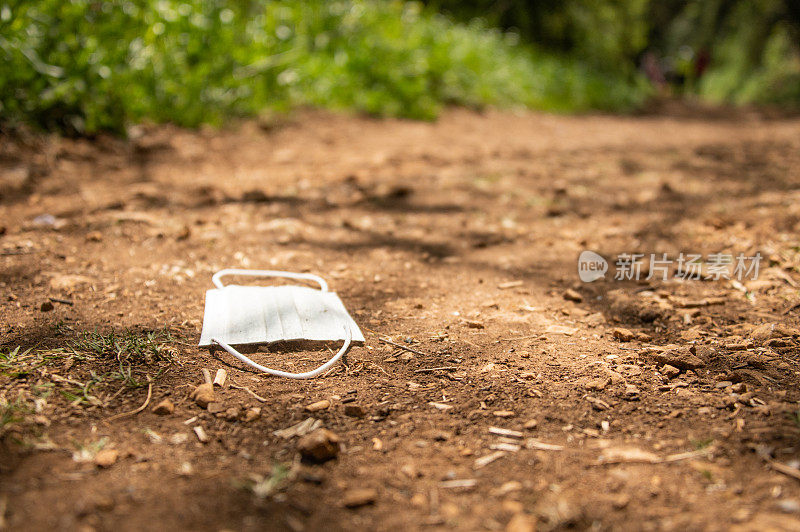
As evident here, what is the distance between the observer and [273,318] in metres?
1.82

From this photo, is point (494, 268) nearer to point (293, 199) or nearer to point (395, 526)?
point (293, 199)

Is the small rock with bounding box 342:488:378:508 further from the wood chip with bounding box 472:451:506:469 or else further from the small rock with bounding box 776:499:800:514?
the small rock with bounding box 776:499:800:514

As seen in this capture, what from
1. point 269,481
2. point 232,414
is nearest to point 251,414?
point 232,414

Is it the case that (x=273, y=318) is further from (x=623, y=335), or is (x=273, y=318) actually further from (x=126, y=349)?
(x=623, y=335)

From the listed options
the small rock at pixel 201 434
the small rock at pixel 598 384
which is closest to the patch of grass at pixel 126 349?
the small rock at pixel 201 434

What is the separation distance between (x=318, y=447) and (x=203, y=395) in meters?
0.37

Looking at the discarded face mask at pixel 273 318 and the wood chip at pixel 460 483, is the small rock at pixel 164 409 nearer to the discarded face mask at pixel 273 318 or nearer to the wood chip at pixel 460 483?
the discarded face mask at pixel 273 318

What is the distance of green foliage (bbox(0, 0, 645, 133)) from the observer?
10.4 feet

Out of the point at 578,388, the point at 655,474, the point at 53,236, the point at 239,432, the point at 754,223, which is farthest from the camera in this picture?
the point at 754,223

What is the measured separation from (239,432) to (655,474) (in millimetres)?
891

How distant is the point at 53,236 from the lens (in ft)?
7.75

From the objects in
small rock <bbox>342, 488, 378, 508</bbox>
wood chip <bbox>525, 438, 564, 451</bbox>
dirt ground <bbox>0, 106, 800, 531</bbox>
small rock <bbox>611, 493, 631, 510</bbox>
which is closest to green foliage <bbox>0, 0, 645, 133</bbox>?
dirt ground <bbox>0, 106, 800, 531</bbox>

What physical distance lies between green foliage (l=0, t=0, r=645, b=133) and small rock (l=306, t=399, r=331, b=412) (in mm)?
2631

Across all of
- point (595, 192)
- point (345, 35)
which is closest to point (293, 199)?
point (595, 192)
